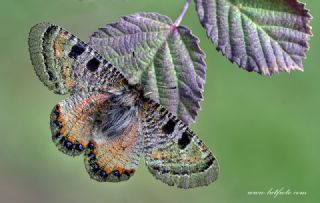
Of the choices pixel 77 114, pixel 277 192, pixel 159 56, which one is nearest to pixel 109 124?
pixel 77 114

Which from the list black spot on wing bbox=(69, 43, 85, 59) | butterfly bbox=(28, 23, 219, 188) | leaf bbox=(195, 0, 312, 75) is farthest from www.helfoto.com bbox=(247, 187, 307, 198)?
black spot on wing bbox=(69, 43, 85, 59)

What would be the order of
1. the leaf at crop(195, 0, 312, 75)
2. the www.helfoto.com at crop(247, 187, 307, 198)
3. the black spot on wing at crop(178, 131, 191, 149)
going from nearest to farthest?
the leaf at crop(195, 0, 312, 75) < the black spot on wing at crop(178, 131, 191, 149) < the www.helfoto.com at crop(247, 187, 307, 198)

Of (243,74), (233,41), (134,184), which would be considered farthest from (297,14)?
(134,184)

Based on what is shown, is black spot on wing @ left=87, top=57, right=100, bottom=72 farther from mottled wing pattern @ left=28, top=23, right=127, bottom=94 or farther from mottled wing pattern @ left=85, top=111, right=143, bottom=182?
mottled wing pattern @ left=85, top=111, right=143, bottom=182

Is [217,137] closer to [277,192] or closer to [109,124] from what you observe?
[277,192]

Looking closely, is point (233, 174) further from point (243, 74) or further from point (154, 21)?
point (154, 21)

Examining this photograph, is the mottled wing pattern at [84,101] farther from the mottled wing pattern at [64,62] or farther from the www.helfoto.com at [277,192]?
the www.helfoto.com at [277,192]

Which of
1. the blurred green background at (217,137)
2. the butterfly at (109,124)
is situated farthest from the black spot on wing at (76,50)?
the blurred green background at (217,137)
